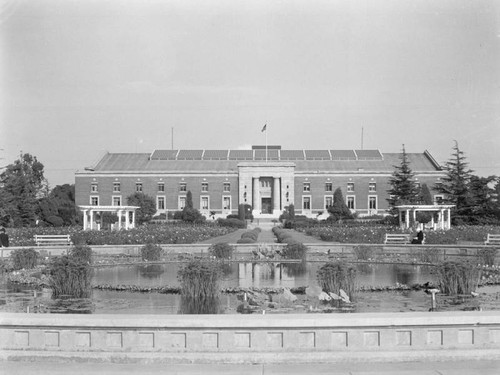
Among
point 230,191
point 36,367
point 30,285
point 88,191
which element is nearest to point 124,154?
point 88,191

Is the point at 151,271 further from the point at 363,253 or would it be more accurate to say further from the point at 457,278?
the point at 457,278

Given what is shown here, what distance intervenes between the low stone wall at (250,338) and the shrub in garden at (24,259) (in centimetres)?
1201

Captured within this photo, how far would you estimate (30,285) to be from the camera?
15.4 m

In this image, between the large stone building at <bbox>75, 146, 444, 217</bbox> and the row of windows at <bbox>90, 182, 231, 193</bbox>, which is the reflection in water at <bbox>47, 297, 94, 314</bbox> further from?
the row of windows at <bbox>90, 182, 231, 193</bbox>

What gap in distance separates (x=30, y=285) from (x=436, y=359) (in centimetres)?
1074

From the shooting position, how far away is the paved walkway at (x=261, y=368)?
6.69 metres

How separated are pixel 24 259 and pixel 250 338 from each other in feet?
43.3

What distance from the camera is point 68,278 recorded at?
13.1 metres

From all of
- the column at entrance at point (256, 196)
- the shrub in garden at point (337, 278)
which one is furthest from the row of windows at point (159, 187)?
the shrub in garden at point (337, 278)

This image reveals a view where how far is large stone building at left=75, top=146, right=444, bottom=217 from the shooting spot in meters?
73.2

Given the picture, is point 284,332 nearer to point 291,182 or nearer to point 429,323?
point 429,323

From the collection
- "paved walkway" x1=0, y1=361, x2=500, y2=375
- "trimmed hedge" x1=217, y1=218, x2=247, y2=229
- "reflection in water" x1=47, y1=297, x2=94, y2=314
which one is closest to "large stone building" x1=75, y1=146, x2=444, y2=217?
"trimmed hedge" x1=217, y1=218, x2=247, y2=229

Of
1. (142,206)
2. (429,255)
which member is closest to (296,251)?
(429,255)

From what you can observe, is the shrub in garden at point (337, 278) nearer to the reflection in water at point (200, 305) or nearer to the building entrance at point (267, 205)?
the reflection in water at point (200, 305)
